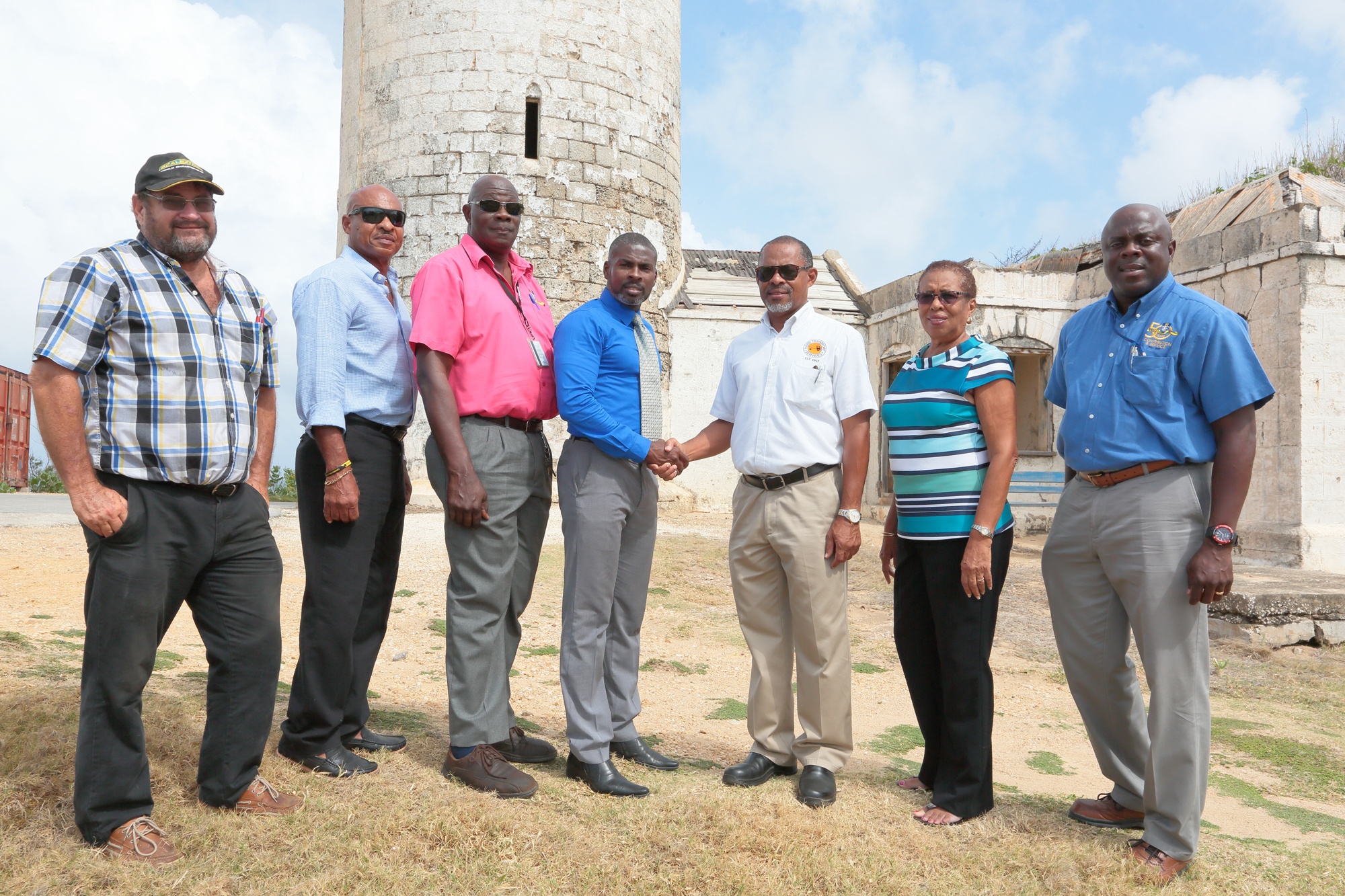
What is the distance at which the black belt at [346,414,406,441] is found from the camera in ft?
11.0

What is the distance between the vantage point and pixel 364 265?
11.5 ft

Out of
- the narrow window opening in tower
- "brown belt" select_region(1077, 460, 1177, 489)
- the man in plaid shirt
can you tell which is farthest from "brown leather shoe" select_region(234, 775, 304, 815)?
the narrow window opening in tower

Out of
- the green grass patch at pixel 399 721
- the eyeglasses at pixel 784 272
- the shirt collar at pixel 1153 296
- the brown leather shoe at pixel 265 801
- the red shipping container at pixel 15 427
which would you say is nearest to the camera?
the brown leather shoe at pixel 265 801

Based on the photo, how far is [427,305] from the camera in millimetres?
3287

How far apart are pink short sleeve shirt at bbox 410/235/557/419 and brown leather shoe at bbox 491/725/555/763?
1292 mm

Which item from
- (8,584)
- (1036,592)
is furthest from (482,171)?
(1036,592)

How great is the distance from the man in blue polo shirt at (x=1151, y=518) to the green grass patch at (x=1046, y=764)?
0.86 m

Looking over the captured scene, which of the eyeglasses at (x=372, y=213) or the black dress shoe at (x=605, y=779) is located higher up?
the eyeglasses at (x=372, y=213)

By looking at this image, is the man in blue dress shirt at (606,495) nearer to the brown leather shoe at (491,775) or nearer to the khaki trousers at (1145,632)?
the brown leather shoe at (491,775)

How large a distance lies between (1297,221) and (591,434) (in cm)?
967

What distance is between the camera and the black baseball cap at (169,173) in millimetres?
2740

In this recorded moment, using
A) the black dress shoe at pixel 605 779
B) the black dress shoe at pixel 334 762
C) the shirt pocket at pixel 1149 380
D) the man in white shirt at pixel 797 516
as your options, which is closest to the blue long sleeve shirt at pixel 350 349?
the man in white shirt at pixel 797 516

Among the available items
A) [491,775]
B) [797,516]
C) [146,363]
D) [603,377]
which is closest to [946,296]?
[797,516]

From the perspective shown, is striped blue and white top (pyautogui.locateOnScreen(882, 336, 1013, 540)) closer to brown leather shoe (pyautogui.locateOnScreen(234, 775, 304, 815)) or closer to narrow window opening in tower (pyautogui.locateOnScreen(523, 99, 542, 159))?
brown leather shoe (pyautogui.locateOnScreen(234, 775, 304, 815))
